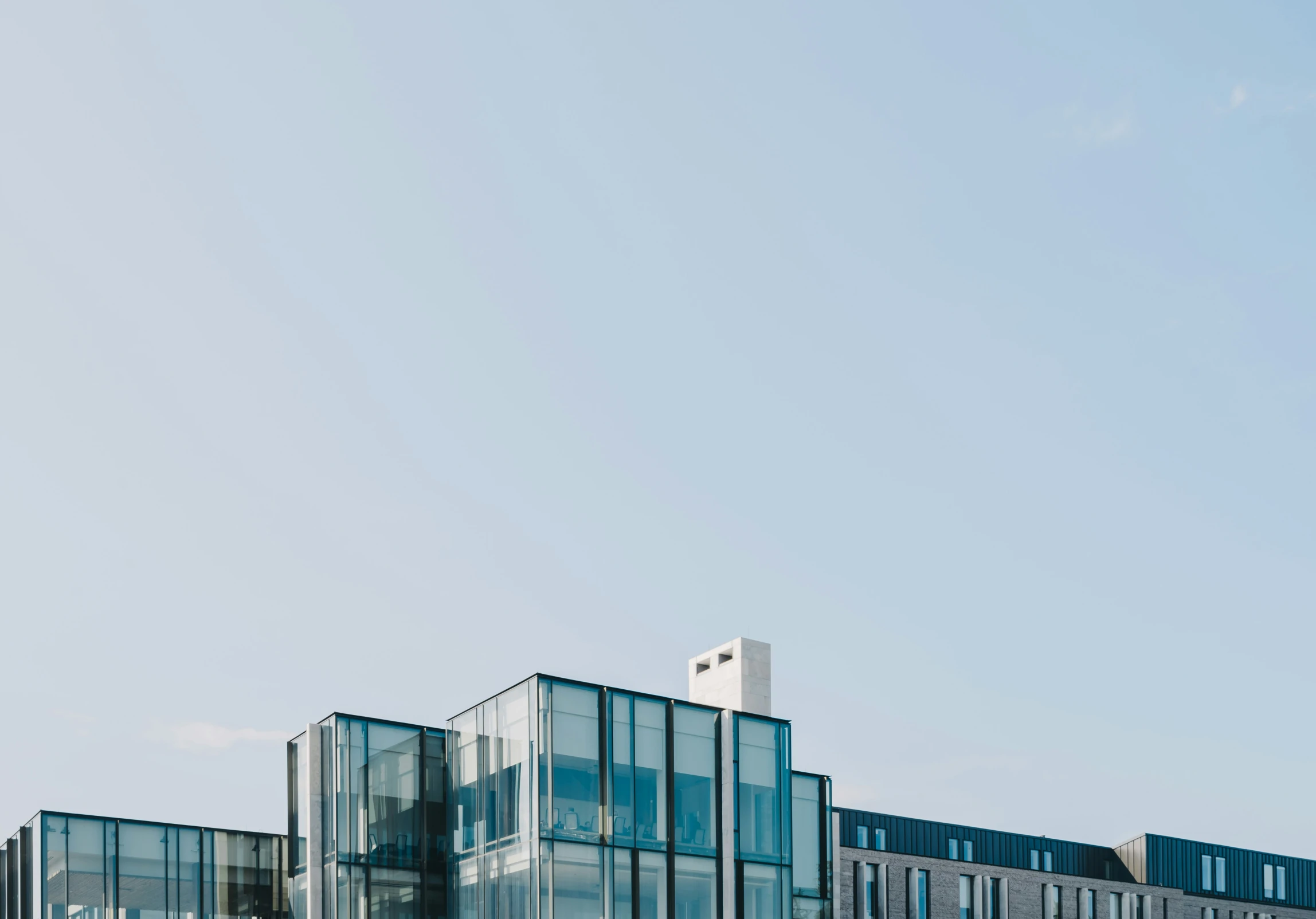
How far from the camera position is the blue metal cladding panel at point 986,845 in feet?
244

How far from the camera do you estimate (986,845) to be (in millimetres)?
78062

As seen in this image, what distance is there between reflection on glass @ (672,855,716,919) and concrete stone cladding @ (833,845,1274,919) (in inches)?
1266

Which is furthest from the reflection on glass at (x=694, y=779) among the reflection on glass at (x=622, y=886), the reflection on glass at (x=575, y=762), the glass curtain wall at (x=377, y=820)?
the glass curtain wall at (x=377, y=820)

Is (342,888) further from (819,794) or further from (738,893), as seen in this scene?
(819,794)

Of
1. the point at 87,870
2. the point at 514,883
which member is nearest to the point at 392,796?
the point at 514,883

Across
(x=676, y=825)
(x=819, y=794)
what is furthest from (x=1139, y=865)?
(x=676, y=825)

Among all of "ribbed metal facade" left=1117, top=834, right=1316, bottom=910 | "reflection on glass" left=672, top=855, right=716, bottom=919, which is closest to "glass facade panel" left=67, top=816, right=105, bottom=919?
"reflection on glass" left=672, top=855, right=716, bottom=919

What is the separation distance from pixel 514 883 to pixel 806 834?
954cm

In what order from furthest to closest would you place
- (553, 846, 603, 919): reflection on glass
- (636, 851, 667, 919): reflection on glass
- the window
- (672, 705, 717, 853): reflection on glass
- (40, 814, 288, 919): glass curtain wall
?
the window, (40, 814, 288, 919): glass curtain wall, (672, 705, 717, 853): reflection on glass, (636, 851, 667, 919): reflection on glass, (553, 846, 603, 919): reflection on glass

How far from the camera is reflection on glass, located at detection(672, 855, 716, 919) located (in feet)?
132

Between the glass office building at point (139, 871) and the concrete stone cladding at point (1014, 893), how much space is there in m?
31.6

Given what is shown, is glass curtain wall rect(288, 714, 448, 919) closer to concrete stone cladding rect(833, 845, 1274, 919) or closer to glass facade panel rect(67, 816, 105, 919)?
glass facade panel rect(67, 816, 105, 919)

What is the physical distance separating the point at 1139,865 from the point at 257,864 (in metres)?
52.5

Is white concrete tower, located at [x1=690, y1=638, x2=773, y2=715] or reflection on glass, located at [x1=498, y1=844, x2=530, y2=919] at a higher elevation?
white concrete tower, located at [x1=690, y1=638, x2=773, y2=715]
